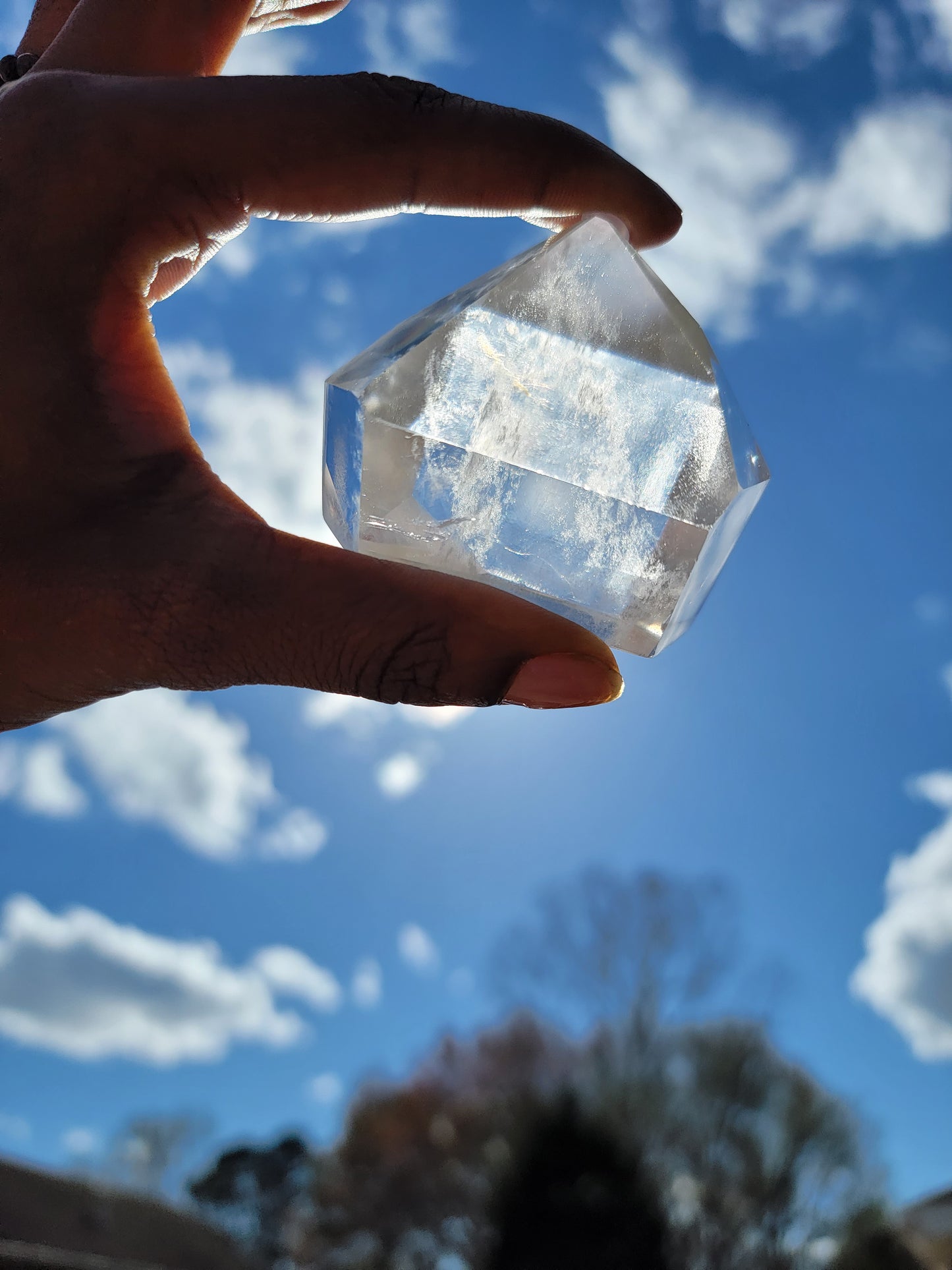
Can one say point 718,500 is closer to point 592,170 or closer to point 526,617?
point 526,617

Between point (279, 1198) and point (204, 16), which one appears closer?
point (204, 16)

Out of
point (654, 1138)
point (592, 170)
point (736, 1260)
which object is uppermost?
point (592, 170)

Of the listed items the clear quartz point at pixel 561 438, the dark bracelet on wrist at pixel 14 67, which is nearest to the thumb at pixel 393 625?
the clear quartz point at pixel 561 438

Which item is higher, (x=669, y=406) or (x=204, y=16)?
(x=204, y=16)

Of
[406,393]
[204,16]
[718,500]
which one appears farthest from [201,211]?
[718,500]

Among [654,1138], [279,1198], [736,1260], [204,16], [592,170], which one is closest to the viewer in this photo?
[592,170]

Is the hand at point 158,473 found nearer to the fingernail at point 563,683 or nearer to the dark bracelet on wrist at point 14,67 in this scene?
the fingernail at point 563,683

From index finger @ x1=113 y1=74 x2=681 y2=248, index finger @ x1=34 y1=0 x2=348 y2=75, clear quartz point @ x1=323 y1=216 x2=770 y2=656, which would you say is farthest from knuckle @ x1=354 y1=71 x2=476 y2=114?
index finger @ x1=34 y1=0 x2=348 y2=75
